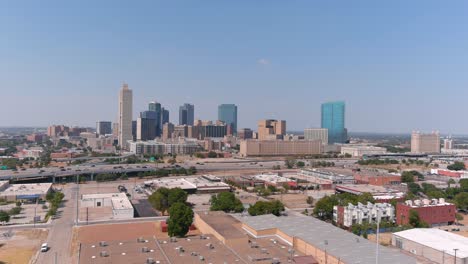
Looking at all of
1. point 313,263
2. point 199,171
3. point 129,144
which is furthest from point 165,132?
point 313,263

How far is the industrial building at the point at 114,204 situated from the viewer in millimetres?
27375

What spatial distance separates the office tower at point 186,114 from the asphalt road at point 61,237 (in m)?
152

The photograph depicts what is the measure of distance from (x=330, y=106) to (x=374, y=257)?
129621mm

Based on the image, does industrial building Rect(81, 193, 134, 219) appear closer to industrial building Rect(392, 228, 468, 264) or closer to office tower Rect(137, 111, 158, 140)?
industrial building Rect(392, 228, 468, 264)

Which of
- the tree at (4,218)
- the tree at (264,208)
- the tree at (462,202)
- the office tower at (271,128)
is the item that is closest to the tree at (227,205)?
the tree at (264,208)

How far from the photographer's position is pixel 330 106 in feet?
468

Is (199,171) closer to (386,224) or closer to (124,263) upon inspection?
(386,224)

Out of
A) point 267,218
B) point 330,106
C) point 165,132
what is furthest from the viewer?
point 330,106

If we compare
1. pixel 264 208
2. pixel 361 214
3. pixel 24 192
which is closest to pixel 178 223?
pixel 264 208

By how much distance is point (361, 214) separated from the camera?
25469 millimetres

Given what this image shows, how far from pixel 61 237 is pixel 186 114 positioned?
165390 mm

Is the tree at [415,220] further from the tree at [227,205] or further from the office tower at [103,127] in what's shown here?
the office tower at [103,127]

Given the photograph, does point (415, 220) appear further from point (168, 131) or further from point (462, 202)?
point (168, 131)

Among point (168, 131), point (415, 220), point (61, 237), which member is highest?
point (168, 131)
